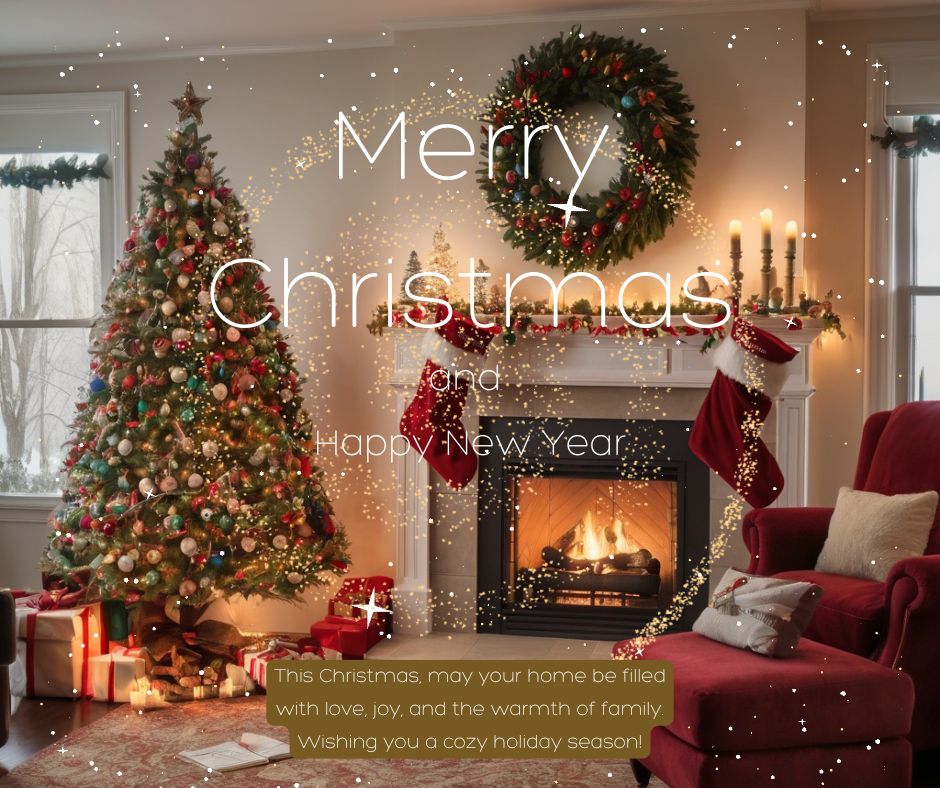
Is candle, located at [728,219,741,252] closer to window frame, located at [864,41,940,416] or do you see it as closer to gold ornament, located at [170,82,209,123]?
window frame, located at [864,41,940,416]

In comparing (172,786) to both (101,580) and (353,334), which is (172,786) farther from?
(353,334)

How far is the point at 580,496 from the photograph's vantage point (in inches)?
184

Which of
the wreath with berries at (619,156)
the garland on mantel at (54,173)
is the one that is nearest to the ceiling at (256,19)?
the wreath with berries at (619,156)

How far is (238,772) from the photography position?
318 centimetres

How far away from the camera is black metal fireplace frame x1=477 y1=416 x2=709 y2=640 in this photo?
4.43 meters

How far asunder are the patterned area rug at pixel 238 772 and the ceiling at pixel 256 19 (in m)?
2.79

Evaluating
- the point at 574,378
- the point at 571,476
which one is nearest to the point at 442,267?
the point at 574,378

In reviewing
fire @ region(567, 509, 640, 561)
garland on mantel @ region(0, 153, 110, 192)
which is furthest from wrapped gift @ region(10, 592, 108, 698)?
garland on mantel @ region(0, 153, 110, 192)

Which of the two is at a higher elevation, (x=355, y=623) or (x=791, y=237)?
(x=791, y=237)

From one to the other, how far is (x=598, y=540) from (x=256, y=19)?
261cm

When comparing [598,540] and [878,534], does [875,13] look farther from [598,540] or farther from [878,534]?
[598,540]

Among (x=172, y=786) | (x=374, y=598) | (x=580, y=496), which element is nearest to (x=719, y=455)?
(x=580, y=496)

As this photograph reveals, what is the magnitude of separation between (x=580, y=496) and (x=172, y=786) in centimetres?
218

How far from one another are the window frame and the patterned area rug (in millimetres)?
2114
